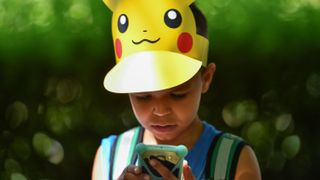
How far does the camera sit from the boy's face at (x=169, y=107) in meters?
0.91

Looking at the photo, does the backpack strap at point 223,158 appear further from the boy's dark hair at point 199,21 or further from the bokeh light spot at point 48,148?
the bokeh light spot at point 48,148

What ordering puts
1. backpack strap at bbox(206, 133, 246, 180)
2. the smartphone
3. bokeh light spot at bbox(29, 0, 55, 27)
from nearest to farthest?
1. the smartphone
2. backpack strap at bbox(206, 133, 246, 180)
3. bokeh light spot at bbox(29, 0, 55, 27)

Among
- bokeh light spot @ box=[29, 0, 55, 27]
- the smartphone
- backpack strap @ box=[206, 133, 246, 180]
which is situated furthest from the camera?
bokeh light spot @ box=[29, 0, 55, 27]

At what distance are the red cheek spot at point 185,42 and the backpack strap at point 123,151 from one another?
0.68 feet

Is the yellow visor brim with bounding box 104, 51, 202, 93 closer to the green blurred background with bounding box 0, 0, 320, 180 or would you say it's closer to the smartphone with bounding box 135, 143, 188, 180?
the smartphone with bounding box 135, 143, 188, 180

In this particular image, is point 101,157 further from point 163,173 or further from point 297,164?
point 297,164

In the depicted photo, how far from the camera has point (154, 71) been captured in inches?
35.1

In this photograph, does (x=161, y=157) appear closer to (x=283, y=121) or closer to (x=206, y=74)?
(x=206, y=74)

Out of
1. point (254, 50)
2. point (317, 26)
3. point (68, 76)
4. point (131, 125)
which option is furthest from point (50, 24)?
point (317, 26)

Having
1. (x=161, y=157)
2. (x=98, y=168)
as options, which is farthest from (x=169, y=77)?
(x=98, y=168)

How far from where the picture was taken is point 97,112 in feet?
3.71

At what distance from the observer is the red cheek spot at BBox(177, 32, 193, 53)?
2.95 feet

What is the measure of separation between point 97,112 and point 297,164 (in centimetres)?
42

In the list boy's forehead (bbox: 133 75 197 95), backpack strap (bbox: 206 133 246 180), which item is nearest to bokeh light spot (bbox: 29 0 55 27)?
boy's forehead (bbox: 133 75 197 95)
